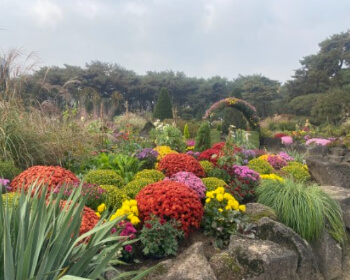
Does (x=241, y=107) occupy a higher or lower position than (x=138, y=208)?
higher

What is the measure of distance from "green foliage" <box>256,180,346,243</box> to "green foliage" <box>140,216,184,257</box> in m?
1.58

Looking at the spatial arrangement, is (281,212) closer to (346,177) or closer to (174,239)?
(174,239)

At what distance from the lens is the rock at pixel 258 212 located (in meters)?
3.93

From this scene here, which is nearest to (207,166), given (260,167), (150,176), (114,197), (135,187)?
(260,167)

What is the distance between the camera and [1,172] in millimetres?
4191

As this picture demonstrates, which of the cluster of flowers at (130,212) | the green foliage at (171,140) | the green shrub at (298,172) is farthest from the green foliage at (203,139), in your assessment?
the cluster of flowers at (130,212)

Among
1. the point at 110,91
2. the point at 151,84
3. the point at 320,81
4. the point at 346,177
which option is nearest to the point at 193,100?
the point at 151,84

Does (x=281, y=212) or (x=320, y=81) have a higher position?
(x=320, y=81)

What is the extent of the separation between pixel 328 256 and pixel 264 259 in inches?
49.6

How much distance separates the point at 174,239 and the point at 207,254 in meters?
0.41

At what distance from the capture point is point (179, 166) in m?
5.37

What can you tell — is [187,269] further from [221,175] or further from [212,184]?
[221,175]

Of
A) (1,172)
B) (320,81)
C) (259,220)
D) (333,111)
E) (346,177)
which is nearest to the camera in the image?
(259,220)

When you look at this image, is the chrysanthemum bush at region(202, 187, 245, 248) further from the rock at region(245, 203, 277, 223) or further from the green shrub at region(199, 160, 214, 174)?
the green shrub at region(199, 160, 214, 174)
